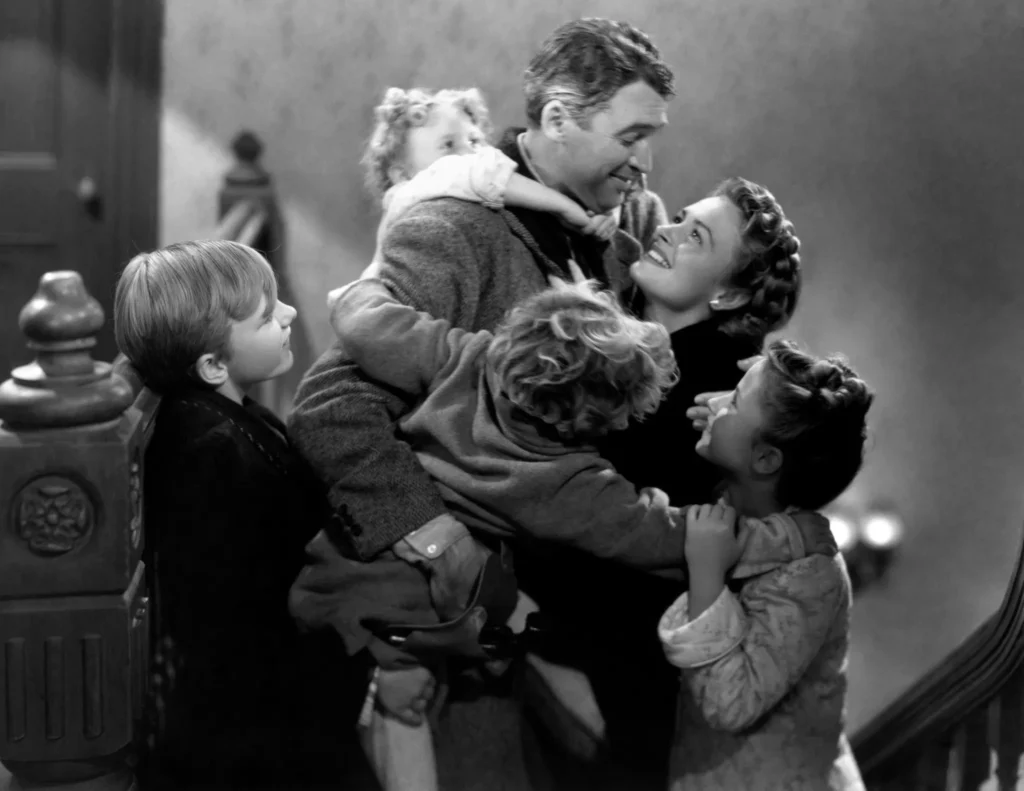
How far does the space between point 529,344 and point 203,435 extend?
0.40m

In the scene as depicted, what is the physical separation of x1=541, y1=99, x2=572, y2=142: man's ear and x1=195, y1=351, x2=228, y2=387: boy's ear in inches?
23.4

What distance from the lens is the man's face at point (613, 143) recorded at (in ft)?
6.03

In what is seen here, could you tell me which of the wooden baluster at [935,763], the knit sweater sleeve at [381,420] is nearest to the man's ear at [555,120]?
the knit sweater sleeve at [381,420]

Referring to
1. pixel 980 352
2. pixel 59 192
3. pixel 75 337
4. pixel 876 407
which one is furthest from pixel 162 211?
pixel 75 337

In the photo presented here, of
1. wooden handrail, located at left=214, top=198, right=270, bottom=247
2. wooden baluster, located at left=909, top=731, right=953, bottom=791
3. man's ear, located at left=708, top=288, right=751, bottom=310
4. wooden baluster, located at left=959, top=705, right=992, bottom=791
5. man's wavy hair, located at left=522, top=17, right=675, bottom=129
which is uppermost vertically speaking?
man's wavy hair, located at left=522, top=17, right=675, bottom=129

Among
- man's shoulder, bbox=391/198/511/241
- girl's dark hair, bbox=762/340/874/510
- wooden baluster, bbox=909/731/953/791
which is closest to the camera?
girl's dark hair, bbox=762/340/874/510

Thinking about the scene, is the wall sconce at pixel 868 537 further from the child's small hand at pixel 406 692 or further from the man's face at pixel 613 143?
the child's small hand at pixel 406 692

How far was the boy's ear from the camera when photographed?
158 cm

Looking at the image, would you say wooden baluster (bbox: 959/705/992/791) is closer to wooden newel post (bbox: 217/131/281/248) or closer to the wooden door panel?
wooden newel post (bbox: 217/131/281/248)

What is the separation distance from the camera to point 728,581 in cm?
171

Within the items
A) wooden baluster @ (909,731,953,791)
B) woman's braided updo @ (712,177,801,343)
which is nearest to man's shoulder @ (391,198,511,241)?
woman's braided updo @ (712,177,801,343)

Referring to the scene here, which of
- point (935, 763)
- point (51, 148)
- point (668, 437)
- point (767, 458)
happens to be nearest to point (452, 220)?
point (668, 437)

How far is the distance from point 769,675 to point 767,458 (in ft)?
0.91

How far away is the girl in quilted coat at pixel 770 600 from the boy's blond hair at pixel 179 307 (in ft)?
2.08
